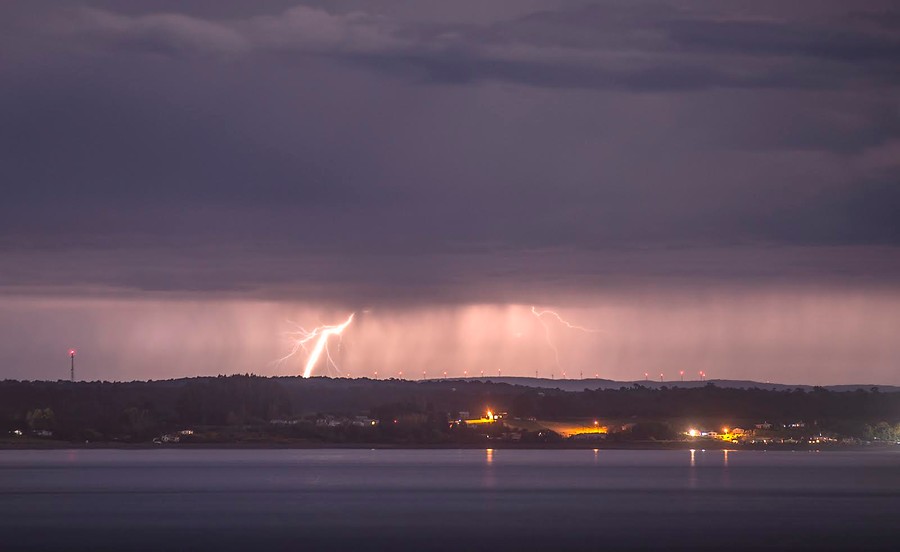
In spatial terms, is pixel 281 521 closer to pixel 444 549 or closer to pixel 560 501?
pixel 444 549

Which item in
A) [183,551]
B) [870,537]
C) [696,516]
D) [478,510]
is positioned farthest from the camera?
[478,510]

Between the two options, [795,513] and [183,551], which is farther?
[795,513]

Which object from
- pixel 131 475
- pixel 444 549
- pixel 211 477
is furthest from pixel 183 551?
pixel 131 475

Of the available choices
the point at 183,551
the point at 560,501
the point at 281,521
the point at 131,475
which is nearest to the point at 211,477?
the point at 131,475

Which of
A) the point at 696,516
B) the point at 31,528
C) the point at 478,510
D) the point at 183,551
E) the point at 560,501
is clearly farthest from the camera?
the point at 560,501

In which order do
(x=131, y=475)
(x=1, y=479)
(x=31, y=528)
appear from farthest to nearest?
(x=131, y=475)
(x=1, y=479)
(x=31, y=528)

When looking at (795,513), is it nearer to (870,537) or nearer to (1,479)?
(870,537)
